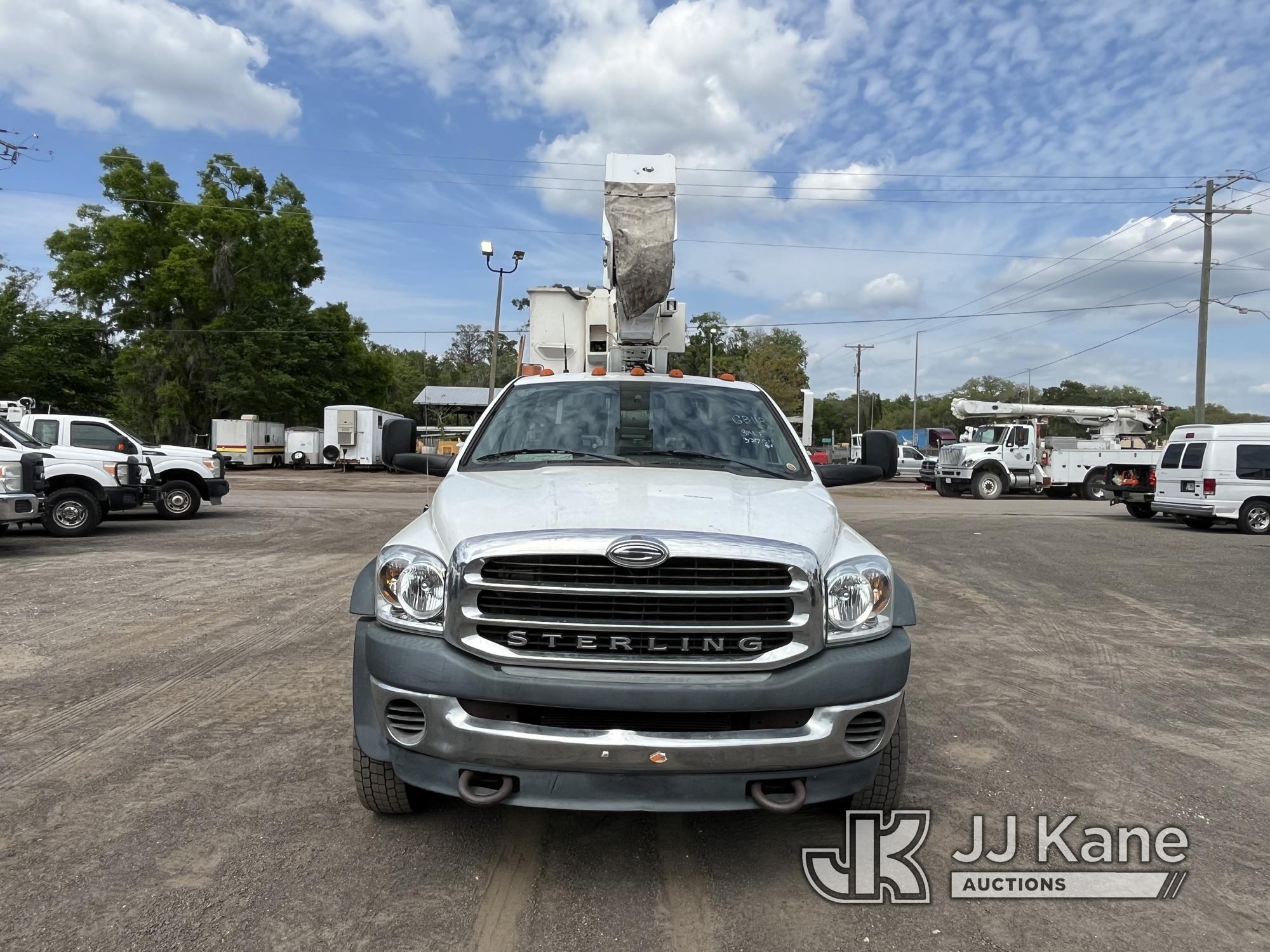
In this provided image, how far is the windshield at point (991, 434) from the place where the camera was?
28031 millimetres

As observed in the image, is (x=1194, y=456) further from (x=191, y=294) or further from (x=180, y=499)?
(x=191, y=294)

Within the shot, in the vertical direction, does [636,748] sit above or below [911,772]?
above

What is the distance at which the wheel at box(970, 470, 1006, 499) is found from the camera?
90.0 feet

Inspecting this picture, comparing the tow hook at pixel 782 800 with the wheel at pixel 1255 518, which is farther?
the wheel at pixel 1255 518

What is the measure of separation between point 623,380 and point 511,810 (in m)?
2.22

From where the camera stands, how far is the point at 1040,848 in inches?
127

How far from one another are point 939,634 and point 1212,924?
417 cm

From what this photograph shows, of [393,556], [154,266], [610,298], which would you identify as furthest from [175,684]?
[154,266]

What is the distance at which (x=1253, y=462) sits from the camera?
1628 cm

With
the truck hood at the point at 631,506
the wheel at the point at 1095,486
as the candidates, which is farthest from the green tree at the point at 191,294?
the truck hood at the point at 631,506

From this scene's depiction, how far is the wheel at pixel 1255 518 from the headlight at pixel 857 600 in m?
16.9

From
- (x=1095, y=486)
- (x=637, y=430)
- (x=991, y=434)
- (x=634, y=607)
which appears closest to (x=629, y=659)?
(x=634, y=607)

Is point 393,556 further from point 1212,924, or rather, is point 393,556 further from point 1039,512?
point 1039,512

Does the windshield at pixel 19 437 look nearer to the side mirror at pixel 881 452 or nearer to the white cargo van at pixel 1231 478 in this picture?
the side mirror at pixel 881 452
